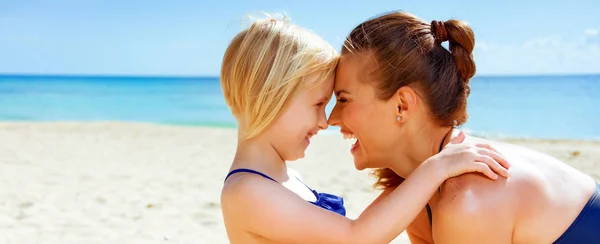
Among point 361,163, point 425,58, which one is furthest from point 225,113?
point 425,58

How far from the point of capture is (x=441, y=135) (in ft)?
9.96

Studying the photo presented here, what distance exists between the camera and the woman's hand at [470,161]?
2.54 meters

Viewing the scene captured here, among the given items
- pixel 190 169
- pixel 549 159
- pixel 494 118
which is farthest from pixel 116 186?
pixel 494 118

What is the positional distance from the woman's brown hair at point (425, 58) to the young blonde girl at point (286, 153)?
20 cm

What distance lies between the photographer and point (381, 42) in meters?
2.90

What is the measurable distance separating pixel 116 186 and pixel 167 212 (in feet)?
5.47

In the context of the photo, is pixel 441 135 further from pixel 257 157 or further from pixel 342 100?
pixel 257 157

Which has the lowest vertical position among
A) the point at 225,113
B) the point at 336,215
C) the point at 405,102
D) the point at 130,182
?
the point at 225,113

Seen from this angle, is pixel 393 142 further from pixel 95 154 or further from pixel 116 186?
pixel 95 154

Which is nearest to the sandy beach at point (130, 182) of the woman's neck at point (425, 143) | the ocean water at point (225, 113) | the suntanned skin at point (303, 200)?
the woman's neck at point (425, 143)

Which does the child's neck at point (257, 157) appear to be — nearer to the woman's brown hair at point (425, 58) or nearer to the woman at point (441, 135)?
the woman at point (441, 135)

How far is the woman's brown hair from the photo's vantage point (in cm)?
284

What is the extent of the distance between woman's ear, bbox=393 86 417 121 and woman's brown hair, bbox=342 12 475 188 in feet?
0.09

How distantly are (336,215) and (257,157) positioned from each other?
47 cm
